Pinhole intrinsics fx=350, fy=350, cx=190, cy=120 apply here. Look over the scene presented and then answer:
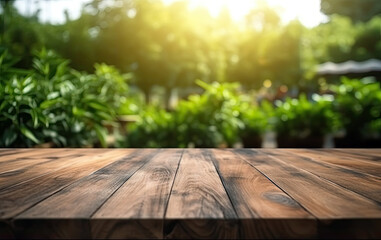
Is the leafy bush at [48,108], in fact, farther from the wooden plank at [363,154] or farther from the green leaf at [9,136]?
the wooden plank at [363,154]

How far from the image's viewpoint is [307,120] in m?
4.94

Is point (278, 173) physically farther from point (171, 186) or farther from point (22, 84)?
point (22, 84)

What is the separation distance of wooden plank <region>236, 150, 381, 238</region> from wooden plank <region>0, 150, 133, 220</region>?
1.98 ft

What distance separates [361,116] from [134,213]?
4.66 metres

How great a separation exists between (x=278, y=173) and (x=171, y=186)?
41cm

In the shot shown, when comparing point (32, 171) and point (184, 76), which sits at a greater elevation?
point (184, 76)

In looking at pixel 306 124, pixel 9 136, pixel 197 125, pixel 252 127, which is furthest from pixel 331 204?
pixel 306 124

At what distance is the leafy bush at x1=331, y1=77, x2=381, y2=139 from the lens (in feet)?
15.3

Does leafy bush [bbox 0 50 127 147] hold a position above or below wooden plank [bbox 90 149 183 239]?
above

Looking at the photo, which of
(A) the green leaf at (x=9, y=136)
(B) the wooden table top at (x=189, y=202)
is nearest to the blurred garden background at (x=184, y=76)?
(A) the green leaf at (x=9, y=136)

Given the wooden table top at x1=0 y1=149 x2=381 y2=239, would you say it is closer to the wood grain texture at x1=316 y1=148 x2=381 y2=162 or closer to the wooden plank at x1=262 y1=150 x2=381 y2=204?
the wooden plank at x1=262 y1=150 x2=381 y2=204

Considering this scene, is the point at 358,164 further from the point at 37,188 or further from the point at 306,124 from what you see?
the point at 306,124

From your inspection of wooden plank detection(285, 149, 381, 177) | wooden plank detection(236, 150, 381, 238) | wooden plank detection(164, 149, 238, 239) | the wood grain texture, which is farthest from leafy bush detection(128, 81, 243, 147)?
wooden plank detection(164, 149, 238, 239)

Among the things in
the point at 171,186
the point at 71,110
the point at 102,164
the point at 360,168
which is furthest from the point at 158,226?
the point at 71,110
